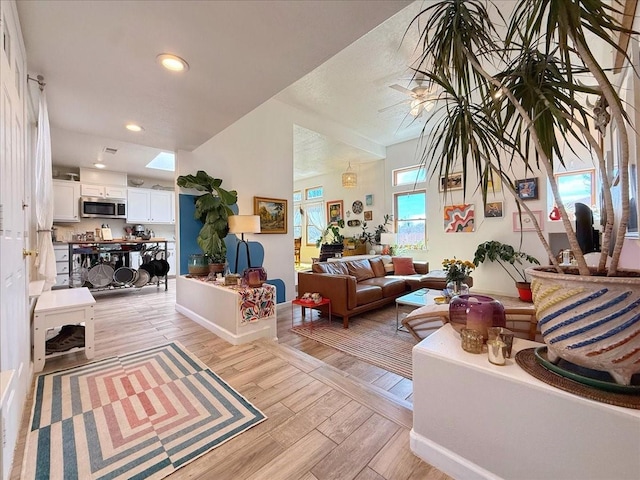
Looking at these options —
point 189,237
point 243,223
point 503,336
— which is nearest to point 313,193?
point 189,237

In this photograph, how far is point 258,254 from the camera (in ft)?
14.6

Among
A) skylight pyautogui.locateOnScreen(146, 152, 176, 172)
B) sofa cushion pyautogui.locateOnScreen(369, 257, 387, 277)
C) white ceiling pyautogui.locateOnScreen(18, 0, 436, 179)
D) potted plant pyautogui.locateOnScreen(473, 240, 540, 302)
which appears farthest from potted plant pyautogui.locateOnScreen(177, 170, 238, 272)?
potted plant pyautogui.locateOnScreen(473, 240, 540, 302)

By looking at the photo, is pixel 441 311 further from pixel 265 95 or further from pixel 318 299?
pixel 265 95

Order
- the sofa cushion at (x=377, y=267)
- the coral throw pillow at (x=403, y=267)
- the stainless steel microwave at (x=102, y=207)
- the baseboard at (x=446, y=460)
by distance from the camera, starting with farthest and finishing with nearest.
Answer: the stainless steel microwave at (x=102, y=207)
the coral throw pillow at (x=403, y=267)
the sofa cushion at (x=377, y=267)
the baseboard at (x=446, y=460)

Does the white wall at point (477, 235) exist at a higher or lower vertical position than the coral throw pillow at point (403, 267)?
higher

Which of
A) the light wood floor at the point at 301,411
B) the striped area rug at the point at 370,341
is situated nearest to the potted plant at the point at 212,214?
the light wood floor at the point at 301,411

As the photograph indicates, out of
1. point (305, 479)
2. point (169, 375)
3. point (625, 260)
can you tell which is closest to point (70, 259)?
point (169, 375)

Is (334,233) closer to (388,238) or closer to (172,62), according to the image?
(388,238)

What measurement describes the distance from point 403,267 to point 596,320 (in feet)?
15.3

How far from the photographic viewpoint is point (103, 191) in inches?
255

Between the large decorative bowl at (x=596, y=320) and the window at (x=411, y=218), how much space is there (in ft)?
19.0

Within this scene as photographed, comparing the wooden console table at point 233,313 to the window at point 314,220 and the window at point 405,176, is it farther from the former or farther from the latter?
the window at point 314,220

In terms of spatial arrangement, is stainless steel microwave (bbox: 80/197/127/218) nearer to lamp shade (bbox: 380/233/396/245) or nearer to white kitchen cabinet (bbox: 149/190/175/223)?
white kitchen cabinet (bbox: 149/190/175/223)

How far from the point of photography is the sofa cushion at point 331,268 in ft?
13.7
